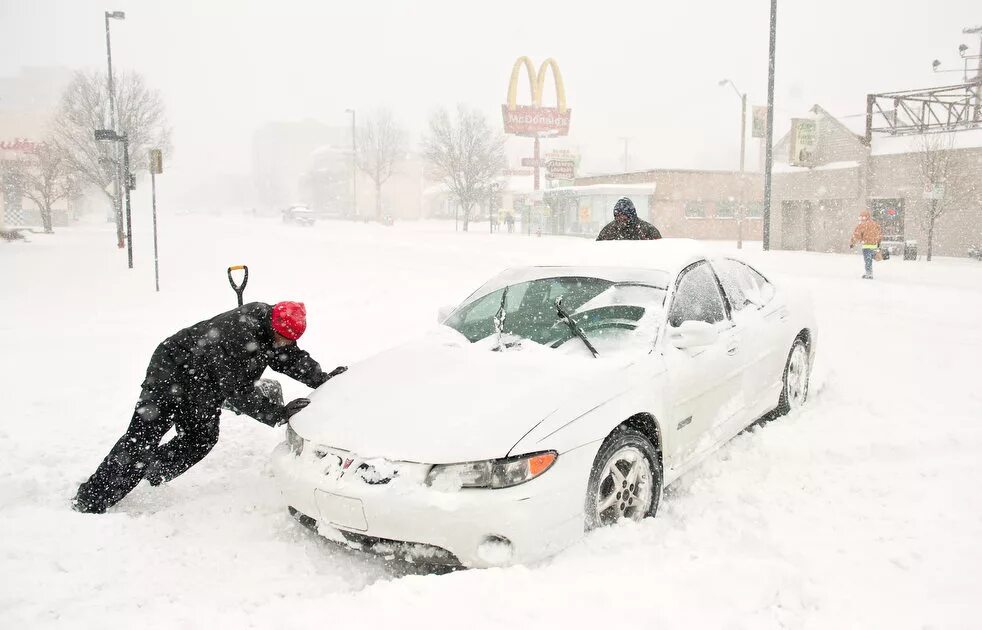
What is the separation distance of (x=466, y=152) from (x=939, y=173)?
109 feet

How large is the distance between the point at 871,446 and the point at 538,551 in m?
2.82

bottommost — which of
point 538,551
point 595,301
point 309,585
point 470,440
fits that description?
point 309,585

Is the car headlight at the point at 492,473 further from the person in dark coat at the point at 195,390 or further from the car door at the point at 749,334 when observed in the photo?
the car door at the point at 749,334

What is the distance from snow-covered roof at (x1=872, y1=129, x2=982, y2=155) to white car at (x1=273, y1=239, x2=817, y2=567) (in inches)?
958

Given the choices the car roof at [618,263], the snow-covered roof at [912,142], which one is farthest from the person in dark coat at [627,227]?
the snow-covered roof at [912,142]

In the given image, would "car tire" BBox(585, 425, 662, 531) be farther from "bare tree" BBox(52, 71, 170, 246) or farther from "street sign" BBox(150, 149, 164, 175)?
"bare tree" BBox(52, 71, 170, 246)

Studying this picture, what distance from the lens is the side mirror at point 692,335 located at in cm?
384

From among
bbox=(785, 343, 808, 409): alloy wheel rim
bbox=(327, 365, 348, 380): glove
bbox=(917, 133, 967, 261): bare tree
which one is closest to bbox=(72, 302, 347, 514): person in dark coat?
bbox=(327, 365, 348, 380): glove

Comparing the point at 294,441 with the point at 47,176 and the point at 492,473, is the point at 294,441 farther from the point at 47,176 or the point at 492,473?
the point at 47,176

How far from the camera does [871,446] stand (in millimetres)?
4691

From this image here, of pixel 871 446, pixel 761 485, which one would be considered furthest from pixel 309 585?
pixel 871 446

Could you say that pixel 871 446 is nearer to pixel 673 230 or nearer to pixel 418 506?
pixel 418 506

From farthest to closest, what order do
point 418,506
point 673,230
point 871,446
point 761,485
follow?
point 673,230 → point 871,446 → point 761,485 → point 418,506

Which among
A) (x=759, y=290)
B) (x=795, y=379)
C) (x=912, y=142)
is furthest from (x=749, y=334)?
(x=912, y=142)
